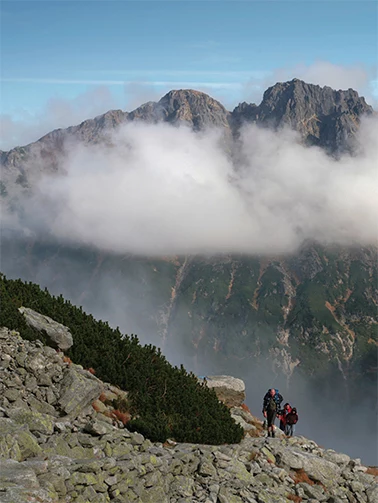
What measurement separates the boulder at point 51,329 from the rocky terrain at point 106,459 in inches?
5.8

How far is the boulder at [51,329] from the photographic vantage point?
25.6m

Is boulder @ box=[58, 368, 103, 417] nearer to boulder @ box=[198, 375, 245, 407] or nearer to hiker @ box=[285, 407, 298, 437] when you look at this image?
boulder @ box=[198, 375, 245, 407]

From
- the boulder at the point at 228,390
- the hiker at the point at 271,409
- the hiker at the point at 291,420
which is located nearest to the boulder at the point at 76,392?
the hiker at the point at 271,409

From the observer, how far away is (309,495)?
74.0ft

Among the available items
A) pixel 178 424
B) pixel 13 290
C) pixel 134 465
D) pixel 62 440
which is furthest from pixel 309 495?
pixel 13 290

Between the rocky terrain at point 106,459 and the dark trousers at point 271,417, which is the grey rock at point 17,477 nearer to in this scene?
the rocky terrain at point 106,459

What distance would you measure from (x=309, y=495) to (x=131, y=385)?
10116 millimetres

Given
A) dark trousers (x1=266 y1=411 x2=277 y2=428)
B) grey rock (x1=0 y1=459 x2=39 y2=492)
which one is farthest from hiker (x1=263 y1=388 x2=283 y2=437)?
grey rock (x1=0 y1=459 x2=39 y2=492)

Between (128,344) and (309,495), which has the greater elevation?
(128,344)

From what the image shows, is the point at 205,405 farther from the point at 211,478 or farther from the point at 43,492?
the point at 43,492

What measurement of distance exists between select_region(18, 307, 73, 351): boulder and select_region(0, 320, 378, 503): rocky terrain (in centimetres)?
15

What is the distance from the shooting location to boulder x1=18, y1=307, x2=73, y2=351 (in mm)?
25562

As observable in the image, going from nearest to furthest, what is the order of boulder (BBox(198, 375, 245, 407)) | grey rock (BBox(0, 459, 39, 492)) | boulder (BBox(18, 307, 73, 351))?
1. grey rock (BBox(0, 459, 39, 492))
2. boulder (BBox(18, 307, 73, 351))
3. boulder (BBox(198, 375, 245, 407))

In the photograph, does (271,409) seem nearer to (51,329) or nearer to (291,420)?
(291,420)
